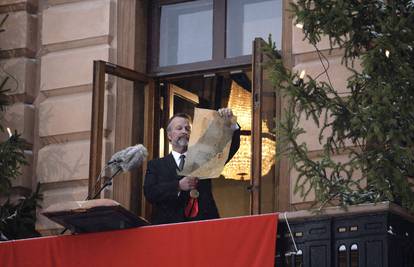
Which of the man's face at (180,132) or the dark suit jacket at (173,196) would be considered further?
the man's face at (180,132)

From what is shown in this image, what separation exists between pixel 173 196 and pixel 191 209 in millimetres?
214

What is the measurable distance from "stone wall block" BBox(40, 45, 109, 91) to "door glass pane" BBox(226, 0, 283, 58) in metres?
1.34

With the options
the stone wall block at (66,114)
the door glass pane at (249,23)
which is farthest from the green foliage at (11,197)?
the door glass pane at (249,23)

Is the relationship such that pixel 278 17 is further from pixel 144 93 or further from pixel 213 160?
pixel 213 160

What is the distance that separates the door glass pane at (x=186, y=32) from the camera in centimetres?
1471

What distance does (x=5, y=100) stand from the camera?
49.2 ft

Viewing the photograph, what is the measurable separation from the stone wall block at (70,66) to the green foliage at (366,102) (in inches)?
153

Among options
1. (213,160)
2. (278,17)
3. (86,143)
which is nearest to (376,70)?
(213,160)

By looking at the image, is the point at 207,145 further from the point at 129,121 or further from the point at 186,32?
the point at 186,32

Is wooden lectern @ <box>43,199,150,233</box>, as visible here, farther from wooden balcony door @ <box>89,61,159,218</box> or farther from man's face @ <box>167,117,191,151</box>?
wooden balcony door @ <box>89,61,159,218</box>

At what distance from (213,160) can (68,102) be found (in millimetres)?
3424

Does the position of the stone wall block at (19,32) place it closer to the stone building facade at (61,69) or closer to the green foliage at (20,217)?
the stone building facade at (61,69)

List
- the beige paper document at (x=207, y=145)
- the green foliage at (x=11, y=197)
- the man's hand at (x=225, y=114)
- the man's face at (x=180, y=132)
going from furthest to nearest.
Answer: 1. the green foliage at (x=11, y=197)
2. the man's face at (x=180, y=132)
3. the man's hand at (x=225, y=114)
4. the beige paper document at (x=207, y=145)

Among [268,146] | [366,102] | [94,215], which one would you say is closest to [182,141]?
[268,146]
